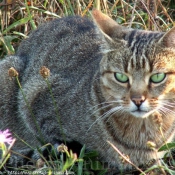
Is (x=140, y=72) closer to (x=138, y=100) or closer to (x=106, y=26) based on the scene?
(x=138, y=100)

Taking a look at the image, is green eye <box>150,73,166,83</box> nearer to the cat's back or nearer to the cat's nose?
the cat's nose

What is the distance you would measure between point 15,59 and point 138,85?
173 centimetres

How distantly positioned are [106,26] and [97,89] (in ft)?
1.55

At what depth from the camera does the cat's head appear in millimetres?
3334

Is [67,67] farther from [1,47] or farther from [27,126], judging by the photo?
[1,47]

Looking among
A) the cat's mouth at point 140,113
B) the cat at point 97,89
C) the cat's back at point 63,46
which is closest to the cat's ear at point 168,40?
the cat at point 97,89

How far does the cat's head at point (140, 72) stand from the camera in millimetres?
A: 3334

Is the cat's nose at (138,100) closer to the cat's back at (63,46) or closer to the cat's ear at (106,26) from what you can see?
the cat's ear at (106,26)

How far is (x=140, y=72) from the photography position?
11.0ft

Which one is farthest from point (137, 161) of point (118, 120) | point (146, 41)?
point (146, 41)

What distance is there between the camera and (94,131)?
3812 millimetres

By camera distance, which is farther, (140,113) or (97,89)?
(97,89)

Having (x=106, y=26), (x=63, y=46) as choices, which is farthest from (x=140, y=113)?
(x=63, y=46)

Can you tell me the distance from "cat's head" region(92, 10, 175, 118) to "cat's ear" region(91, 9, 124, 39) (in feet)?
0.07
